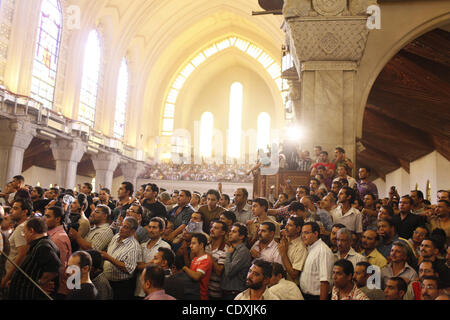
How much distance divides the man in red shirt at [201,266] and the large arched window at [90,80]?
1746 centimetres

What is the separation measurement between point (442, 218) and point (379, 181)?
2109cm

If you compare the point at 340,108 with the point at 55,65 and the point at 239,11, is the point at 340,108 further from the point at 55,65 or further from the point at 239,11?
the point at 239,11

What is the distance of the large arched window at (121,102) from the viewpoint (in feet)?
Answer: 79.7

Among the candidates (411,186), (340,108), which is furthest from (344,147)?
(411,186)

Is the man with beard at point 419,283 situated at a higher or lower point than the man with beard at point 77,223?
lower

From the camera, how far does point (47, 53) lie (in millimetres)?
16812

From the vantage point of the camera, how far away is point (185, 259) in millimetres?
4129

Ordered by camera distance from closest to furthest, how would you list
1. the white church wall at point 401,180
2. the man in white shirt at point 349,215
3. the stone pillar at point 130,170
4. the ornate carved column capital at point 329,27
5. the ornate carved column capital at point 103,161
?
1. the man in white shirt at point 349,215
2. the ornate carved column capital at point 329,27
3. the white church wall at point 401,180
4. the ornate carved column capital at point 103,161
5. the stone pillar at point 130,170

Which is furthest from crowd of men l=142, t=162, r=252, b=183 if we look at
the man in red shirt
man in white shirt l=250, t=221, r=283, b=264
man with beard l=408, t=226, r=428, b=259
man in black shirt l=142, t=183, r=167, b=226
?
the man in red shirt

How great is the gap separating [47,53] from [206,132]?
16.0 metres

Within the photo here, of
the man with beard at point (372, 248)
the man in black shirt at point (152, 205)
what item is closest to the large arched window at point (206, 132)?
the man in black shirt at point (152, 205)

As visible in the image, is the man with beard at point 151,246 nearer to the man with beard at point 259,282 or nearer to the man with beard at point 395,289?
the man with beard at point 259,282

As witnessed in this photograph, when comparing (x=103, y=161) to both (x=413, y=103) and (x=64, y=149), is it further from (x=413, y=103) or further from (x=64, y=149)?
(x=413, y=103)

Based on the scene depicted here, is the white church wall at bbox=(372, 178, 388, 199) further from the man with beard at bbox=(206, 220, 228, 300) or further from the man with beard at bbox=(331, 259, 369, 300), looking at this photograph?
the man with beard at bbox=(331, 259, 369, 300)
